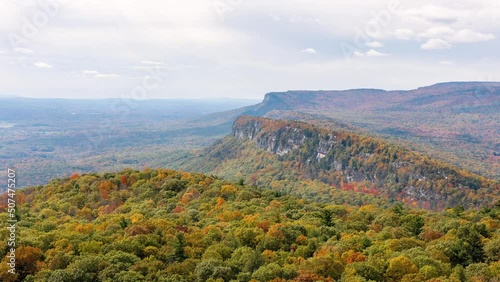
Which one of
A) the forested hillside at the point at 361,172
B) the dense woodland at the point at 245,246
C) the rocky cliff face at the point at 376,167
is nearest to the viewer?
the dense woodland at the point at 245,246

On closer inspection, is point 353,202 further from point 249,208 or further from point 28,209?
point 28,209

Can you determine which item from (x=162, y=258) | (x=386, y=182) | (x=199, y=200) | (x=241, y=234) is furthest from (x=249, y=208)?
(x=386, y=182)

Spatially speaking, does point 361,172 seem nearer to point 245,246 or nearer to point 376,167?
point 376,167

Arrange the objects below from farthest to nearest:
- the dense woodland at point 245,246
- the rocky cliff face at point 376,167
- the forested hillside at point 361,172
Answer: the rocky cliff face at point 376,167
the forested hillside at point 361,172
the dense woodland at point 245,246

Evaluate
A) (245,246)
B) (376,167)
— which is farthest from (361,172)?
(245,246)

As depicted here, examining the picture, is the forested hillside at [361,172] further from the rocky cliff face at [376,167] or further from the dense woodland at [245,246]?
the dense woodland at [245,246]

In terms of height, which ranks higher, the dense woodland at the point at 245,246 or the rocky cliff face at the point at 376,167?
the dense woodland at the point at 245,246

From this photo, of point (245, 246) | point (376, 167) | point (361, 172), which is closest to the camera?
point (245, 246)

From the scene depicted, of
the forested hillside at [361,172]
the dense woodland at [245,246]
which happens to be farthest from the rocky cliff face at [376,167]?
the dense woodland at [245,246]
